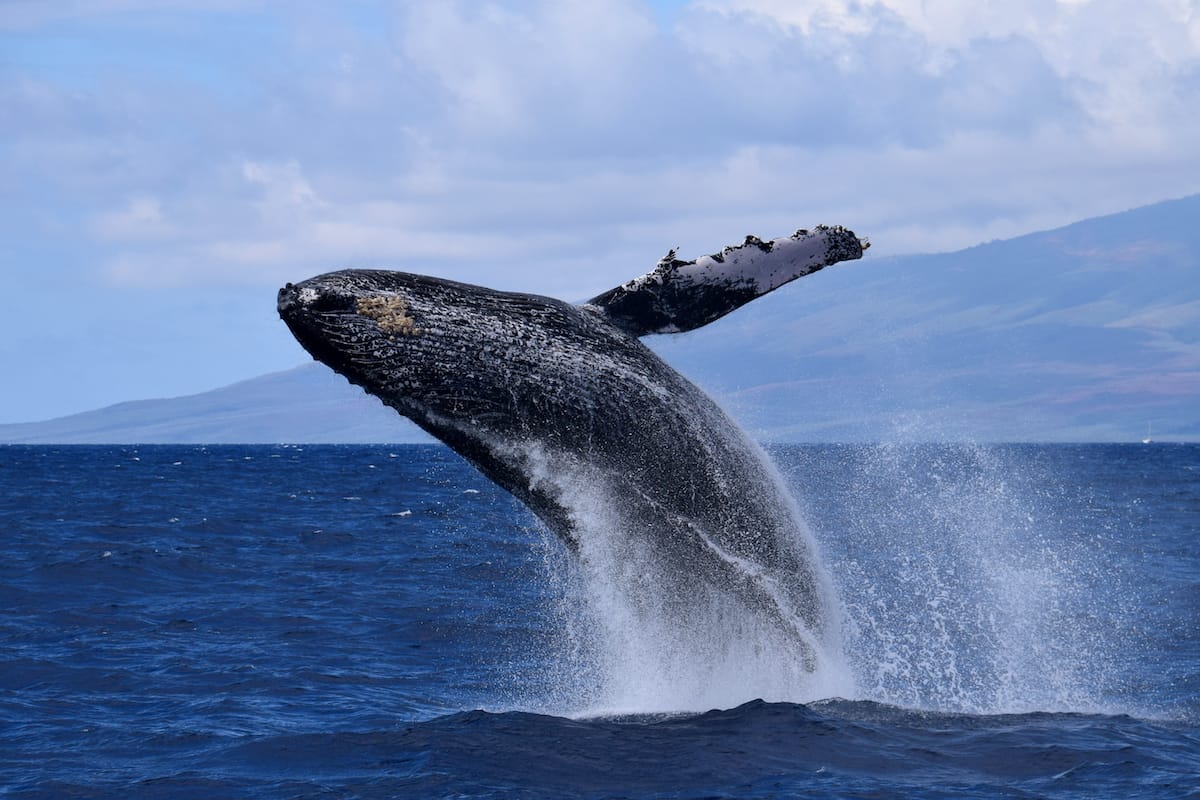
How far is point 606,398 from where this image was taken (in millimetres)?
9492

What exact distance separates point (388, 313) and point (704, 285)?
7.58 ft

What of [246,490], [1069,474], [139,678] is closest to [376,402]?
[139,678]

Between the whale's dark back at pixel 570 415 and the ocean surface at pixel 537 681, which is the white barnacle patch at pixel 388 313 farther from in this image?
the ocean surface at pixel 537 681

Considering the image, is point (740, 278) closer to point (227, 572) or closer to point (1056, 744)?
point (1056, 744)

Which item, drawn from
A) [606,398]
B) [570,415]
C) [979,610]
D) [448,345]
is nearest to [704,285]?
[606,398]

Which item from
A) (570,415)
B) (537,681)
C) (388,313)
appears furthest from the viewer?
(537,681)

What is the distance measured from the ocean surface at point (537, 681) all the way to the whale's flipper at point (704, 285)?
209cm

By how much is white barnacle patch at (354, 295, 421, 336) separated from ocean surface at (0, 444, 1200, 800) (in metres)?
2.64

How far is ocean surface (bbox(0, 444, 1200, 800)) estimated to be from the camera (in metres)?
9.20

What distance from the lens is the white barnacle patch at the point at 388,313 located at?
8922 millimetres

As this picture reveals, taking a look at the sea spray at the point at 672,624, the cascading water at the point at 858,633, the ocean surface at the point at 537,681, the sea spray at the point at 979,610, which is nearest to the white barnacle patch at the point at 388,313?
the sea spray at the point at 672,624

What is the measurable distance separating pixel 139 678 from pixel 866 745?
22.7 feet

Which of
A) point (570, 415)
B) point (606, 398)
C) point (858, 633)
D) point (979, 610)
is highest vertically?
point (606, 398)

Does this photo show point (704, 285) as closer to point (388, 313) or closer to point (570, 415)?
point (570, 415)
